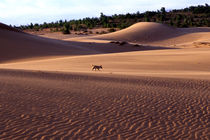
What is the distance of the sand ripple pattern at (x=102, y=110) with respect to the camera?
6.77 meters

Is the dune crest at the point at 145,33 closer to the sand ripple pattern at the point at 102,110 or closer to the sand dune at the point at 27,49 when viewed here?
the sand dune at the point at 27,49

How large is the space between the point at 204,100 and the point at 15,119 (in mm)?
6477

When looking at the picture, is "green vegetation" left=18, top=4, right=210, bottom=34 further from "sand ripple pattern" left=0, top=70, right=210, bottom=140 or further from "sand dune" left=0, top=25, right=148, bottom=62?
"sand ripple pattern" left=0, top=70, right=210, bottom=140

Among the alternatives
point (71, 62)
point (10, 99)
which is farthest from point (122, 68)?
point (10, 99)

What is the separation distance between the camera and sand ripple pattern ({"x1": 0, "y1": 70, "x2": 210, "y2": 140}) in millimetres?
6766

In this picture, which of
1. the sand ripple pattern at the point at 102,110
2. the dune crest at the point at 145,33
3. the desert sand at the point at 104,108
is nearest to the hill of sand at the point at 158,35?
the dune crest at the point at 145,33

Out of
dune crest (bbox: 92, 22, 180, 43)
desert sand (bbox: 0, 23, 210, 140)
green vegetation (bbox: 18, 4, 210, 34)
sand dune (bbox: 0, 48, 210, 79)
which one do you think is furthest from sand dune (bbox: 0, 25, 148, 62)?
green vegetation (bbox: 18, 4, 210, 34)

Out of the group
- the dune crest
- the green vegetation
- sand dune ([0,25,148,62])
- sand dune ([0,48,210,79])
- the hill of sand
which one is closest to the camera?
sand dune ([0,48,210,79])

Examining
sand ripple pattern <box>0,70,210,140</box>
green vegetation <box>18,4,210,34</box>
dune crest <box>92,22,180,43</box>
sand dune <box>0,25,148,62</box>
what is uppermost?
green vegetation <box>18,4,210,34</box>

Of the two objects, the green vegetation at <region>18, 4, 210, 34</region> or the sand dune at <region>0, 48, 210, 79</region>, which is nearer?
the sand dune at <region>0, 48, 210, 79</region>

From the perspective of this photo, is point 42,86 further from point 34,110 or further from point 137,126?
point 137,126

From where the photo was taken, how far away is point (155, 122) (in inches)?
304

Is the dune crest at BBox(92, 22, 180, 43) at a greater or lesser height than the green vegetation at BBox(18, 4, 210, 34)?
lesser

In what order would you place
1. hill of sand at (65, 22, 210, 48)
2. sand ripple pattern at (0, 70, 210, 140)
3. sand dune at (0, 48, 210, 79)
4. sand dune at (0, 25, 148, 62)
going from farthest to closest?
hill of sand at (65, 22, 210, 48)
sand dune at (0, 25, 148, 62)
sand dune at (0, 48, 210, 79)
sand ripple pattern at (0, 70, 210, 140)
